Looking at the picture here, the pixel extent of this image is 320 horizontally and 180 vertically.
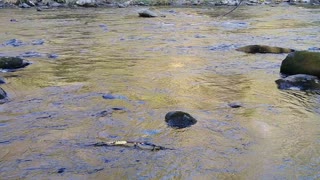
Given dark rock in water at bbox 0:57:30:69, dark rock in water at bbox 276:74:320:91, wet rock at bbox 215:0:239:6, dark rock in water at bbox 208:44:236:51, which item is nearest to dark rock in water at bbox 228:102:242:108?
dark rock in water at bbox 276:74:320:91

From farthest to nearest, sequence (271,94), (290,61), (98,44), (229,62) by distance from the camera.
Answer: (98,44) < (229,62) < (290,61) < (271,94)

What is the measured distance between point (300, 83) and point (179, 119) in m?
2.00

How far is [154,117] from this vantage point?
380 cm

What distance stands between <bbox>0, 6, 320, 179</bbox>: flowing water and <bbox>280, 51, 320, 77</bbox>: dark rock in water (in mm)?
185

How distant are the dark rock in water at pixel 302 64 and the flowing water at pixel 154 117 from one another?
0.61 ft

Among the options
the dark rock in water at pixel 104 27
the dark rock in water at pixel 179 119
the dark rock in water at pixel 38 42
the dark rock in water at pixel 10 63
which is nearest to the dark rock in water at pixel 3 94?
the dark rock in water at pixel 10 63

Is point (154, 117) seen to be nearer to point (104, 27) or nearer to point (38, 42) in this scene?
point (38, 42)

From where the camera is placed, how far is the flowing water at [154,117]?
279cm

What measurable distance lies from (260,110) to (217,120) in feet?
1.83

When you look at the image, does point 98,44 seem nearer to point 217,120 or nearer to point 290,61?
point 290,61

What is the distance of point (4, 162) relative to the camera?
2.81m

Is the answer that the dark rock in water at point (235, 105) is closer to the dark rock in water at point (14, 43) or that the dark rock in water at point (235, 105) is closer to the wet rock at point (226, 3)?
the dark rock in water at point (14, 43)

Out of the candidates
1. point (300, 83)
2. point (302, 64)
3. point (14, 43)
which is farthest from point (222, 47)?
point (14, 43)

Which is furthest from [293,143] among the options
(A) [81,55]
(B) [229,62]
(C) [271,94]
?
(A) [81,55]
